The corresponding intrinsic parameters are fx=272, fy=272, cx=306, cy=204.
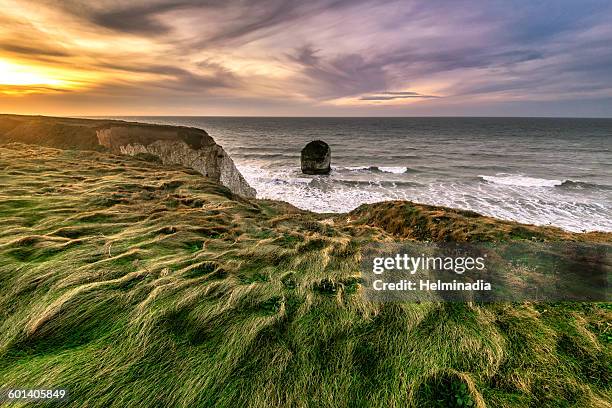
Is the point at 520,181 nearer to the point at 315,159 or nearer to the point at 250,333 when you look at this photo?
the point at 315,159

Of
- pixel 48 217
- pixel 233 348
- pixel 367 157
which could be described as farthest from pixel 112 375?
pixel 367 157

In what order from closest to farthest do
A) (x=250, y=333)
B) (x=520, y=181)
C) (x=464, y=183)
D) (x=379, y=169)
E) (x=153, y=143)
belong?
(x=250, y=333) → (x=153, y=143) → (x=464, y=183) → (x=520, y=181) → (x=379, y=169)

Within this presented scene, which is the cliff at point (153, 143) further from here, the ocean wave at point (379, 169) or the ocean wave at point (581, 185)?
the ocean wave at point (581, 185)

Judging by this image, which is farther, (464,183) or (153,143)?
(464,183)

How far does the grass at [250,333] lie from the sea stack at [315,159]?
106ft

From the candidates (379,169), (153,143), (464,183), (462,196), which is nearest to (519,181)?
(464,183)

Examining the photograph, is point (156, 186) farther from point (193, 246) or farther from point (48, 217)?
point (193, 246)

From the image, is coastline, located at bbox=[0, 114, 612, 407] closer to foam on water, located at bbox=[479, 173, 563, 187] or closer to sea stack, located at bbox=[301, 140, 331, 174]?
sea stack, located at bbox=[301, 140, 331, 174]

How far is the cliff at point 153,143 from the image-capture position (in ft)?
72.0

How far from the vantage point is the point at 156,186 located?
1116 cm

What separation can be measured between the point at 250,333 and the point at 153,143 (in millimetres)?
22741

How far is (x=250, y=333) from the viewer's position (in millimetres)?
3812

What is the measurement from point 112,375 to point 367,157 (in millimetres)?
55277

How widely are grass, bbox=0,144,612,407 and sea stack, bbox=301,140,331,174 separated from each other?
106 ft
